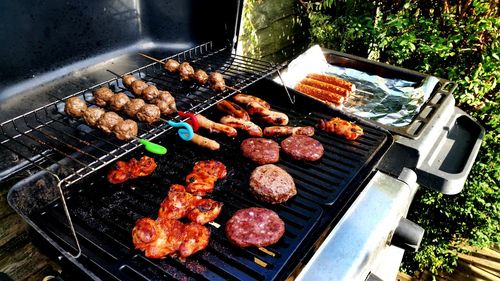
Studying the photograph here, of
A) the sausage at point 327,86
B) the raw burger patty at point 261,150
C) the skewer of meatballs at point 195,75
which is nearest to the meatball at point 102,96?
the skewer of meatballs at point 195,75

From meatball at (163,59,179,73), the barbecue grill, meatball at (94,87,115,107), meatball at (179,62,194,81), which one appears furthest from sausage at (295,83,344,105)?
meatball at (94,87,115,107)

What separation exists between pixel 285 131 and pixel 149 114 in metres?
1.22

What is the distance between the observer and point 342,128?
120 inches

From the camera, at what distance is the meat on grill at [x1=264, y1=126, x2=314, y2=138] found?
312cm

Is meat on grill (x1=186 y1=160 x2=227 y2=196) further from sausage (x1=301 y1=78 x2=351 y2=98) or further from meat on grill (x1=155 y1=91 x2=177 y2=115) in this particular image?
sausage (x1=301 y1=78 x2=351 y2=98)

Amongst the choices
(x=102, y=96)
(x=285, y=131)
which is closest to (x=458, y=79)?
(x=285, y=131)

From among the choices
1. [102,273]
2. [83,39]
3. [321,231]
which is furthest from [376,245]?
[83,39]

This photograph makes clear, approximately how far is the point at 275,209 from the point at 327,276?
2.01 feet

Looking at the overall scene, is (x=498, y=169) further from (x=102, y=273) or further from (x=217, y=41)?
(x=102, y=273)

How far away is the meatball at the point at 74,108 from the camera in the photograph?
2.54 m

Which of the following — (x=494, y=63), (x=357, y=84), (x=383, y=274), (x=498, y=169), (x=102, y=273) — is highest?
(x=494, y=63)

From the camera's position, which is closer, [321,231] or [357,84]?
[321,231]

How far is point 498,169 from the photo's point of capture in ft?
14.0

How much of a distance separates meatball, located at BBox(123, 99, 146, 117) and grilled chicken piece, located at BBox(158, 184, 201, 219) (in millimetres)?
722
